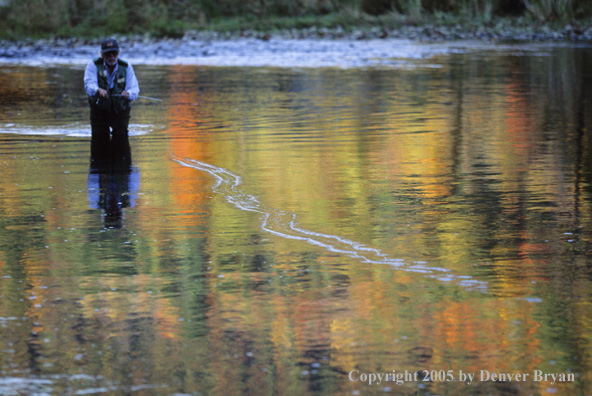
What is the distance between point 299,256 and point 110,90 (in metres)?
6.49

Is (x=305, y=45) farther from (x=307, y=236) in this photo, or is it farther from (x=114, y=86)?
(x=307, y=236)

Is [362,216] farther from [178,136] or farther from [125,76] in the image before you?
[178,136]

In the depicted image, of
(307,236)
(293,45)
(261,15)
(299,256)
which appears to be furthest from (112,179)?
(261,15)

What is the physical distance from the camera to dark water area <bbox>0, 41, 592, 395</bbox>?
20.7ft

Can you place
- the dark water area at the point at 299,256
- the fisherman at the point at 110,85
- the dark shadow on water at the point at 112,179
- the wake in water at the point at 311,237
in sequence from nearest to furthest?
the dark water area at the point at 299,256 < the wake in water at the point at 311,237 < the dark shadow on water at the point at 112,179 < the fisherman at the point at 110,85

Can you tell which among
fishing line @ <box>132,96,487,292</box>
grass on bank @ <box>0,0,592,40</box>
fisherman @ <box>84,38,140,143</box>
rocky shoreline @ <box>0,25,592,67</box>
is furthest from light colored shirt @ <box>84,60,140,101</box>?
grass on bank @ <box>0,0,592,40</box>

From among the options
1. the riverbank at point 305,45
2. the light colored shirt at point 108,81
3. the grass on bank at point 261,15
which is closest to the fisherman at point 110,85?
the light colored shirt at point 108,81

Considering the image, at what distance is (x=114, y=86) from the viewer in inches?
583

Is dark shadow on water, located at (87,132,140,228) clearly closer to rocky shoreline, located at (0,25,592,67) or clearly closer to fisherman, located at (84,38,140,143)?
fisherman, located at (84,38,140,143)

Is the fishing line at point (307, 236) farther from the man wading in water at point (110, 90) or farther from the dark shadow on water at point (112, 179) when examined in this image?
the man wading in water at point (110, 90)

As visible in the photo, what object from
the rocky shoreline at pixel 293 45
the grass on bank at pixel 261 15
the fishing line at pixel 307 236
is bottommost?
the rocky shoreline at pixel 293 45

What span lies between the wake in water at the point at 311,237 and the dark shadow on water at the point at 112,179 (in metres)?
0.87

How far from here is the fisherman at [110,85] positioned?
14500mm

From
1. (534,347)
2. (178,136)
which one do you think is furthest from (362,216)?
(178,136)
